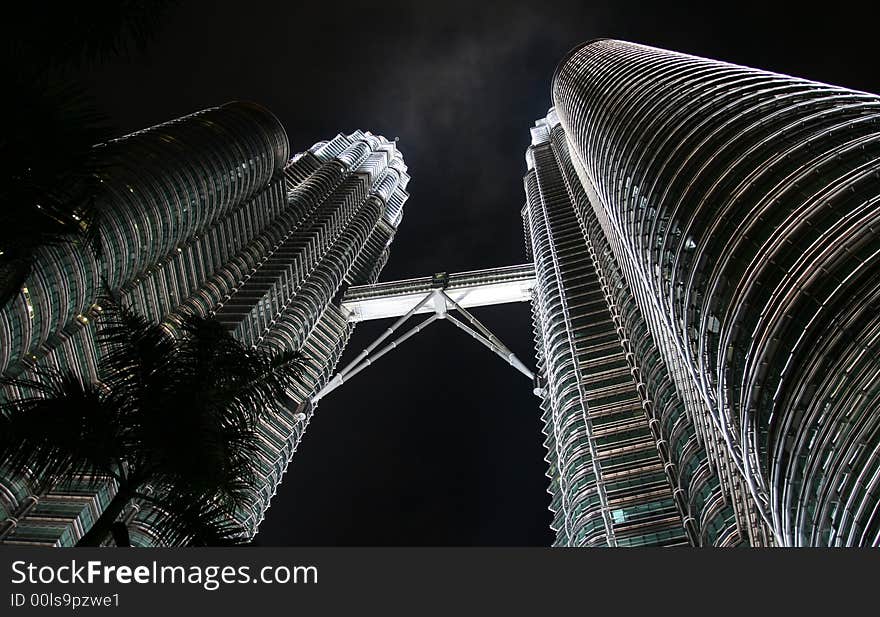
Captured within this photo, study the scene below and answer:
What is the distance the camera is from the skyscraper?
60.1 m

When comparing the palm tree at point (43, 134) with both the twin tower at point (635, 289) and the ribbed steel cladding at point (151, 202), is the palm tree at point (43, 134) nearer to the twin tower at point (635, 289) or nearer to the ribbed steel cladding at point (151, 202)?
the twin tower at point (635, 289)

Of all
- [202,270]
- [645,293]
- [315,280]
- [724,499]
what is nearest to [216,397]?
[724,499]

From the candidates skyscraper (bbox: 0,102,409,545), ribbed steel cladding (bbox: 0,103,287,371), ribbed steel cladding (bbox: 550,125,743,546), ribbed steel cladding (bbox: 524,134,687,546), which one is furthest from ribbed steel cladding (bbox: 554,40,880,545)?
ribbed steel cladding (bbox: 0,103,287,371)

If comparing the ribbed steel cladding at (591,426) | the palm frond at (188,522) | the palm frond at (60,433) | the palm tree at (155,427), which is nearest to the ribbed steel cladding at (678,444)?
the ribbed steel cladding at (591,426)

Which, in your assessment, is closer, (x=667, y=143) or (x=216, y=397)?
(x=216, y=397)

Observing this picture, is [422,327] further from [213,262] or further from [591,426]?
[591,426]

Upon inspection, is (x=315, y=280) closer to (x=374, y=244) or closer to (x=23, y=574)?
(x=374, y=244)

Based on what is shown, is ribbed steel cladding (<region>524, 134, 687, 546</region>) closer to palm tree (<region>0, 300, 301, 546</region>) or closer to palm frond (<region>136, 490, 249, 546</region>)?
palm tree (<region>0, 300, 301, 546</region>)

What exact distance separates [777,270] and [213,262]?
7884 centimetres

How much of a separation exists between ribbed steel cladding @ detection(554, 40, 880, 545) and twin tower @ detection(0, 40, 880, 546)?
12 cm

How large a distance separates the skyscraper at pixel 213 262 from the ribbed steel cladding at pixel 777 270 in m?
30.6

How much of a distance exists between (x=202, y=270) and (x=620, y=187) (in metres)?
57.7

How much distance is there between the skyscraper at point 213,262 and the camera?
60.1 metres

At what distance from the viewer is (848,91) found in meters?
44.1
